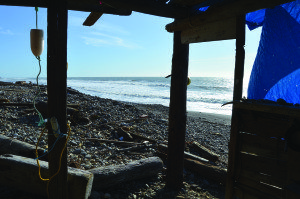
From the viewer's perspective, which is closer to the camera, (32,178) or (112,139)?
(32,178)

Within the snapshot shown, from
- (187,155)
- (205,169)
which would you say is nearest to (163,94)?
(187,155)

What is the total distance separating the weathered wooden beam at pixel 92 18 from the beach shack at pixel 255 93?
52 cm

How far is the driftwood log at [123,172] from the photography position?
421 centimetres

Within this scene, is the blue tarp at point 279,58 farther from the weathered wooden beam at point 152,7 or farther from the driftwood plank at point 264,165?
the driftwood plank at point 264,165

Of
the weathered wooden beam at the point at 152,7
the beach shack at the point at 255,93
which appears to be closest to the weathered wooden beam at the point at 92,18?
the beach shack at the point at 255,93

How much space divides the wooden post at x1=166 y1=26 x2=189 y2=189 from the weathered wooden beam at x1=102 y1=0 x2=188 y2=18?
45cm

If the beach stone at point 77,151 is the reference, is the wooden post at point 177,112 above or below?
above

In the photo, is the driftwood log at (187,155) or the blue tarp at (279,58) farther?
the driftwood log at (187,155)

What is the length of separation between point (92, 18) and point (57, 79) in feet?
6.55

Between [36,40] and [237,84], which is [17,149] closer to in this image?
[36,40]

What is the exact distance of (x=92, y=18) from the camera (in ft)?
15.0

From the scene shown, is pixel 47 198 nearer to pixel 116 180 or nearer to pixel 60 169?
pixel 60 169

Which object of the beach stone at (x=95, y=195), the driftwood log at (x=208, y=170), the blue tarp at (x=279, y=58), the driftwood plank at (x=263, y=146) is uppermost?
the blue tarp at (x=279, y=58)

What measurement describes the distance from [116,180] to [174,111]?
5.99 ft
